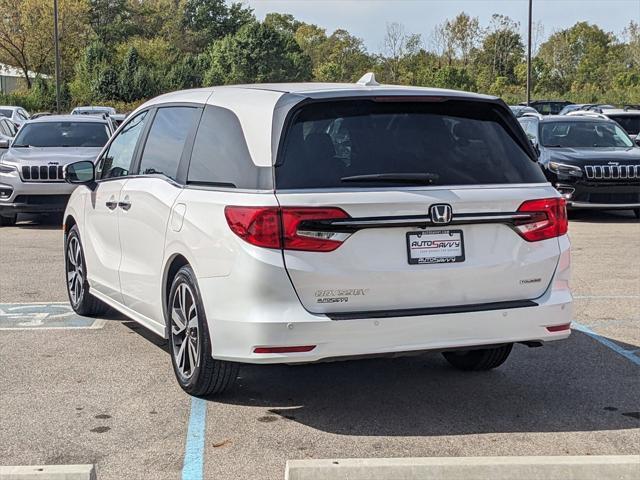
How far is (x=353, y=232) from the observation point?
4.89 m

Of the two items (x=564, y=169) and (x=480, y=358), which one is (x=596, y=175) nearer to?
(x=564, y=169)

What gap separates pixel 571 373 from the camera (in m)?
6.30

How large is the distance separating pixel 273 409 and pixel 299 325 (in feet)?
2.89

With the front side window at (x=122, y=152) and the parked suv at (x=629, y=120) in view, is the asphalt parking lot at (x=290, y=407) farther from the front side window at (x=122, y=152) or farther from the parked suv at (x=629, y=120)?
the parked suv at (x=629, y=120)

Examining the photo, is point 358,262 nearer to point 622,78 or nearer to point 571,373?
point 571,373

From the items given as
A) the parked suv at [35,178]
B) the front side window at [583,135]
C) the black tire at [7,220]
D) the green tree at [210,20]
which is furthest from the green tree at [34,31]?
the front side window at [583,135]

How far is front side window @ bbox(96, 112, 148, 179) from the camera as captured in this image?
6875 mm

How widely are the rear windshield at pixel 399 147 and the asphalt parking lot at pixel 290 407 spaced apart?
1287mm

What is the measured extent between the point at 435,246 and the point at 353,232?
0.45m

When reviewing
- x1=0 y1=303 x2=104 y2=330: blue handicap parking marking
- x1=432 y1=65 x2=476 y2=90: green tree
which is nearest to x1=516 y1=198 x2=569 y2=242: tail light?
x1=0 y1=303 x2=104 y2=330: blue handicap parking marking

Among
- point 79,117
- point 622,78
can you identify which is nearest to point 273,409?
point 79,117

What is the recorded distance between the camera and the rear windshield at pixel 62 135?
15445 mm

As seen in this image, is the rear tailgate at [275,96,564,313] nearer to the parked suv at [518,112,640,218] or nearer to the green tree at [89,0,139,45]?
the parked suv at [518,112,640,218]

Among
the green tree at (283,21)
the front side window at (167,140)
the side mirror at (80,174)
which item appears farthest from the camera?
the green tree at (283,21)
